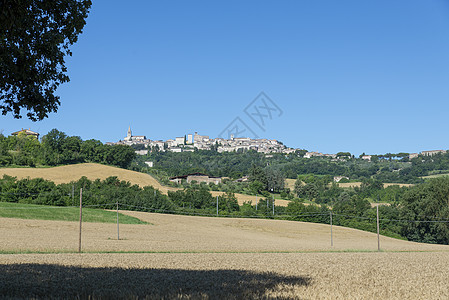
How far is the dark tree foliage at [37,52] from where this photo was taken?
1334cm

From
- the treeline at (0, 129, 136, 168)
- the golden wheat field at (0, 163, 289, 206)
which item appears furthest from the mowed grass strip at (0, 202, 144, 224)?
the treeline at (0, 129, 136, 168)

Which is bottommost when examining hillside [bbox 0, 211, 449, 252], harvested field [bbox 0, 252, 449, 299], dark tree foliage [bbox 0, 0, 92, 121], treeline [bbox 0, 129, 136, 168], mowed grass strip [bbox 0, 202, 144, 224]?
hillside [bbox 0, 211, 449, 252]

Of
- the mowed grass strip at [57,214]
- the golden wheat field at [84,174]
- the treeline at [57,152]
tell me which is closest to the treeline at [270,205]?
the golden wheat field at [84,174]

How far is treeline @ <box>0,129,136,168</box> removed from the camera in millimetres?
147500

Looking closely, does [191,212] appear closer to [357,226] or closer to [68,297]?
[357,226]

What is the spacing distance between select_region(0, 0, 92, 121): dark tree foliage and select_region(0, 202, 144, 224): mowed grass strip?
54986 millimetres

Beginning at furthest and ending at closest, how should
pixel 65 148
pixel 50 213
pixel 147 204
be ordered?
pixel 65 148, pixel 147 204, pixel 50 213

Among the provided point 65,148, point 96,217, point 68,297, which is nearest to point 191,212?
point 96,217

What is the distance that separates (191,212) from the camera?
101812 millimetres

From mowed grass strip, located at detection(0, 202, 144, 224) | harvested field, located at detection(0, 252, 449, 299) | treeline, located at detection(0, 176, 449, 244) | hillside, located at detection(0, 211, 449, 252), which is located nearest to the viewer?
harvested field, located at detection(0, 252, 449, 299)

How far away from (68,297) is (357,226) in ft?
314

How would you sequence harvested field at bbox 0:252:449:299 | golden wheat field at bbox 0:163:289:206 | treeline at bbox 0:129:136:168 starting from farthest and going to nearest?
1. treeline at bbox 0:129:136:168
2. golden wheat field at bbox 0:163:289:206
3. harvested field at bbox 0:252:449:299

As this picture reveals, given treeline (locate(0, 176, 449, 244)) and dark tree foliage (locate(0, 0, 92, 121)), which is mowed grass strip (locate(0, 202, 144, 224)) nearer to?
treeline (locate(0, 176, 449, 244))

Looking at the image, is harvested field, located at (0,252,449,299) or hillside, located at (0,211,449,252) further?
hillside, located at (0,211,449,252)
